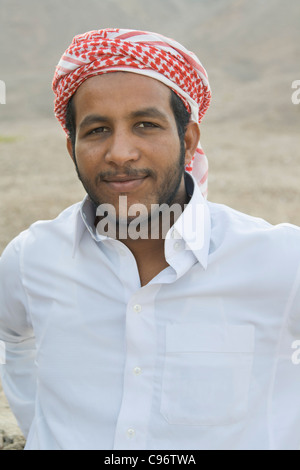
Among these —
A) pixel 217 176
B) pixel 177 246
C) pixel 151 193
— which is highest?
pixel 217 176

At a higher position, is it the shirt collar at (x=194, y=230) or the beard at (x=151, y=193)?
the beard at (x=151, y=193)

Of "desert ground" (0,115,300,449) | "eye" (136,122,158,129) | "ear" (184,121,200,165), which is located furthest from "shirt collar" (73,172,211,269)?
"desert ground" (0,115,300,449)

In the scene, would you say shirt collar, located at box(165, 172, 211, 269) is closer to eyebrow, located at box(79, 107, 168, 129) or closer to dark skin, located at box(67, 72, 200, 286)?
dark skin, located at box(67, 72, 200, 286)

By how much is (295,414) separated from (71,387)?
27.5 inches

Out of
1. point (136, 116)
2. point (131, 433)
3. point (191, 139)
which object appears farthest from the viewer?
point (191, 139)

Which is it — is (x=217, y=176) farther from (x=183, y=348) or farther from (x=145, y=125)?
(x=183, y=348)

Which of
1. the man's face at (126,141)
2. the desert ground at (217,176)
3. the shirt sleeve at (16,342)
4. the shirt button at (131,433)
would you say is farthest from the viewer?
the desert ground at (217,176)

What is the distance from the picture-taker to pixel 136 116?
1.96 metres

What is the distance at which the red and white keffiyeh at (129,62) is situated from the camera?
201 centimetres

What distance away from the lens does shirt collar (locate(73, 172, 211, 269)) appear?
76.3 inches

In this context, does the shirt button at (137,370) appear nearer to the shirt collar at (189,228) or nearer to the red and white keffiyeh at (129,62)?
the shirt collar at (189,228)

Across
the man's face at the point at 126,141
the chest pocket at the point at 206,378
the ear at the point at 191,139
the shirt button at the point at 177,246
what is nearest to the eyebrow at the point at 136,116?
the man's face at the point at 126,141

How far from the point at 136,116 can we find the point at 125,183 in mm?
211

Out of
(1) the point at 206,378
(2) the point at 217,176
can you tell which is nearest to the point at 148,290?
(1) the point at 206,378
